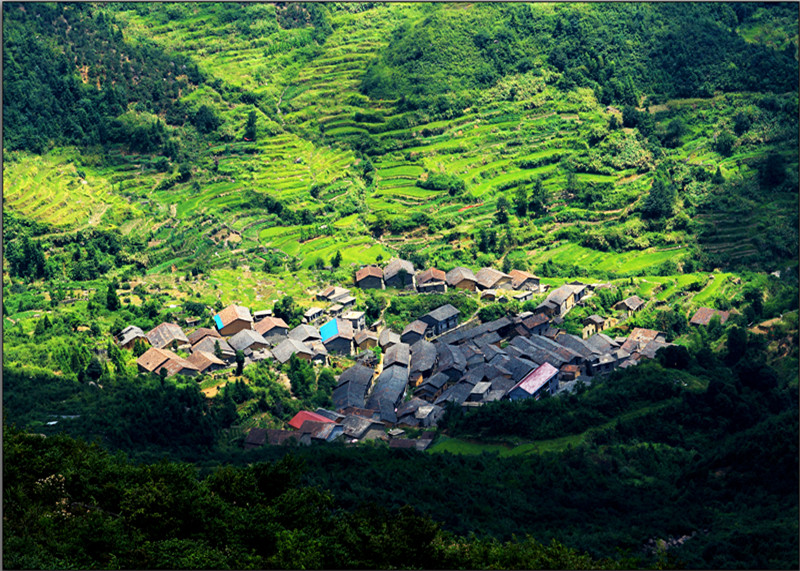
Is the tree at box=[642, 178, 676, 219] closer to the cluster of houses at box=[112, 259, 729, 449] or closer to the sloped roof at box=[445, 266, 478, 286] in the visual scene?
the cluster of houses at box=[112, 259, 729, 449]

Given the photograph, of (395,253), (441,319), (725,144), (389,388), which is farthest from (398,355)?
(725,144)

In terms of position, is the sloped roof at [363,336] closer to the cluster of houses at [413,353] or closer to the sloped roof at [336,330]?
the cluster of houses at [413,353]

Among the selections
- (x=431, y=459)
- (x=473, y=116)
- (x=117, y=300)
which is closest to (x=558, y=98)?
(x=473, y=116)

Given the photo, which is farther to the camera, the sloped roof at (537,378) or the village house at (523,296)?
the village house at (523,296)

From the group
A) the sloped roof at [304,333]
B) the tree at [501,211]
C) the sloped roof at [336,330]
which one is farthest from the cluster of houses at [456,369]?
the tree at [501,211]

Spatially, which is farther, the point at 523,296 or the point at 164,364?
the point at 523,296

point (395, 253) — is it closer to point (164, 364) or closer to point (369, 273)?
point (369, 273)

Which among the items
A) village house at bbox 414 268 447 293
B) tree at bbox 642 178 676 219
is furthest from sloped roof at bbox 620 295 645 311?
tree at bbox 642 178 676 219
